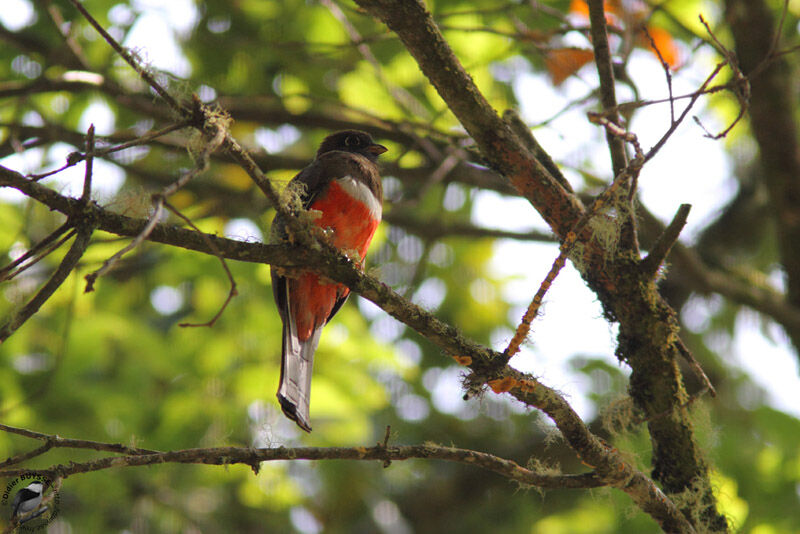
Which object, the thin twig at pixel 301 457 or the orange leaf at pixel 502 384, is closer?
the thin twig at pixel 301 457

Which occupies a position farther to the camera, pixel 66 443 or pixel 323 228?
pixel 323 228

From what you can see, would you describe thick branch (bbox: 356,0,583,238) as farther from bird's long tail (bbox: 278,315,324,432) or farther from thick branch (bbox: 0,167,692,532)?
bird's long tail (bbox: 278,315,324,432)

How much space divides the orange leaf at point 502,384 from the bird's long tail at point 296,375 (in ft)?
2.58

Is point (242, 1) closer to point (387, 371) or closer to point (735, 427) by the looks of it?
point (387, 371)

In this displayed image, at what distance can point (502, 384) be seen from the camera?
7.51 feet

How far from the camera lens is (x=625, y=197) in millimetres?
2676

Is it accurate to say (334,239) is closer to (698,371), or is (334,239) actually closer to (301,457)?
(301,457)

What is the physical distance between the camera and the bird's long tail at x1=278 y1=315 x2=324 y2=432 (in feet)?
9.29

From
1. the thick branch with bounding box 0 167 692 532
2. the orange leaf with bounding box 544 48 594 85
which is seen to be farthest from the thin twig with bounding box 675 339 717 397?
the orange leaf with bounding box 544 48 594 85

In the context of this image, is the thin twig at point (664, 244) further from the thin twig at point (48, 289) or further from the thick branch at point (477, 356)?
the thin twig at point (48, 289)

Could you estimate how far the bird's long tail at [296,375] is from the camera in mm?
2832

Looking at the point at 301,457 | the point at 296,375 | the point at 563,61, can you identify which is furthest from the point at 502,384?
the point at 563,61

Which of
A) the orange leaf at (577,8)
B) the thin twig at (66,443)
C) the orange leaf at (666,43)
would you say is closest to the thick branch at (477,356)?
the thin twig at (66,443)

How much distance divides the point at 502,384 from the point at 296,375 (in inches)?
45.6
